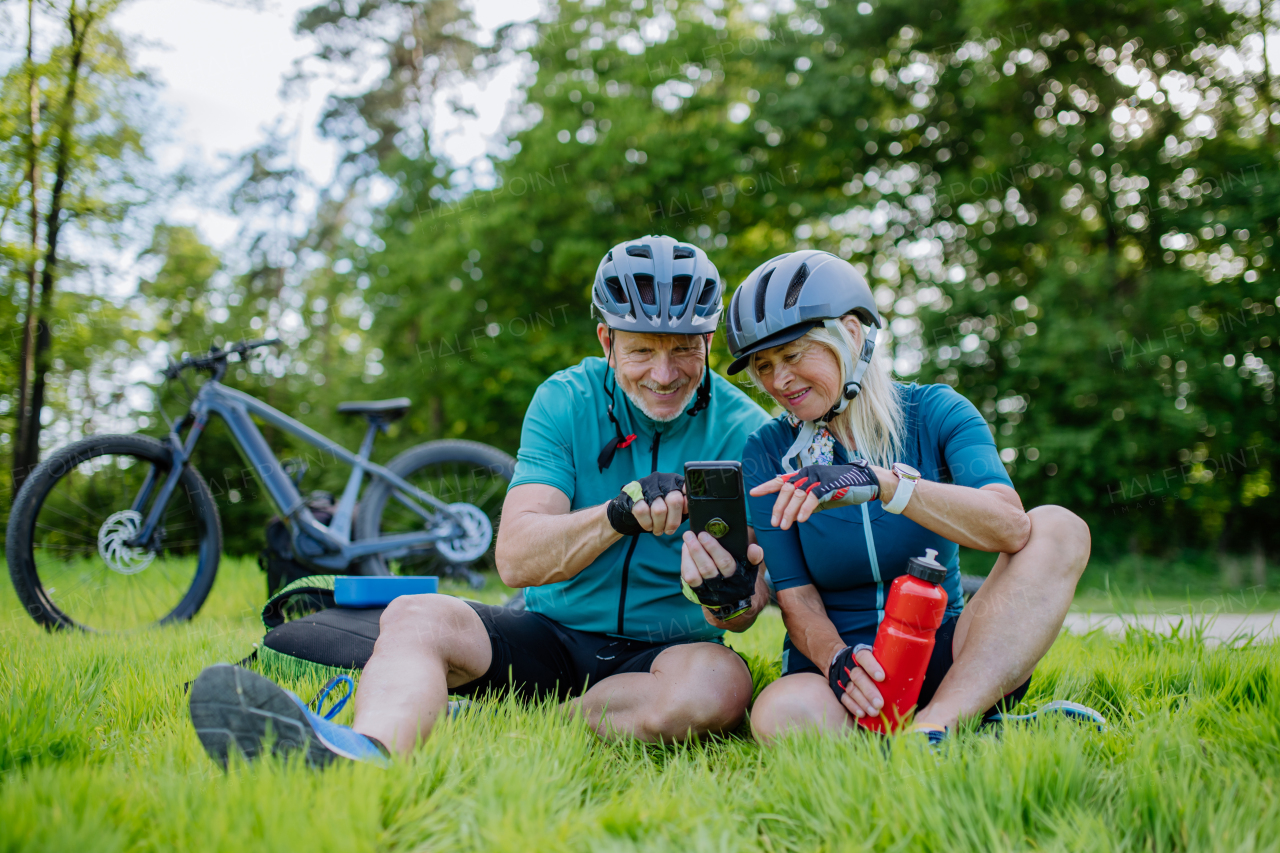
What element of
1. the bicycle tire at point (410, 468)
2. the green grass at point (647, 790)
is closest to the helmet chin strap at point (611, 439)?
the green grass at point (647, 790)

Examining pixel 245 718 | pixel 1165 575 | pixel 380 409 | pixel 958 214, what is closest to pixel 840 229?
pixel 958 214

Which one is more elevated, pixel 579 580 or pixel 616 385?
pixel 616 385

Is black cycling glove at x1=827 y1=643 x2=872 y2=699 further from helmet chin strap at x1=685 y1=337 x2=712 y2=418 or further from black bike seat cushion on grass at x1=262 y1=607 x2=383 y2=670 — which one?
black bike seat cushion on grass at x1=262 y1=607 x2=383 y2=670

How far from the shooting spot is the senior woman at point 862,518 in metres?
2.26

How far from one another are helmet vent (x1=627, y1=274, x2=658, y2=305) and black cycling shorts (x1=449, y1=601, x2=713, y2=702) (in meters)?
1.21

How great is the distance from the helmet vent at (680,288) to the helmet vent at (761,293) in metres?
0.26

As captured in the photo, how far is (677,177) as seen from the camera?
13.5 meters

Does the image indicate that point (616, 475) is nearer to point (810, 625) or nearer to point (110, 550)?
point (810, 625)

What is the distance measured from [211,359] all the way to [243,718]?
377 cm

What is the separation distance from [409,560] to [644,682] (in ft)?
12.7

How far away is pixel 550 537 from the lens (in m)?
2.49

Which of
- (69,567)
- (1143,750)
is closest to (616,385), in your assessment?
(1143,750)

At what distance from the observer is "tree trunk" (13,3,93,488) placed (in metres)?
8.40

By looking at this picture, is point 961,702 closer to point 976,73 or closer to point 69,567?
point 69,567
